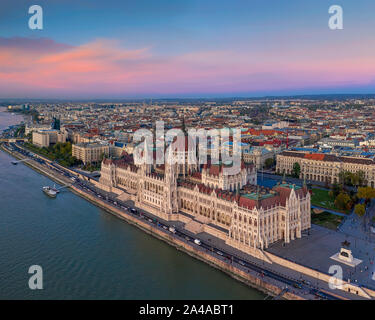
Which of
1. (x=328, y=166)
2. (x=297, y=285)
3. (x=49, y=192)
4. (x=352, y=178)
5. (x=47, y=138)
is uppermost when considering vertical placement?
(x=47, y=138)

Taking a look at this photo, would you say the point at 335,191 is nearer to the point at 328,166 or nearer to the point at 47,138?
the point at 328,166

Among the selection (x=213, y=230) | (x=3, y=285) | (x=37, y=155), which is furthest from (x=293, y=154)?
(x=37, y=155)

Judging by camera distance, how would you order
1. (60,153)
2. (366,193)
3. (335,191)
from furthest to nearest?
(60,153), (335,191), (366,193)

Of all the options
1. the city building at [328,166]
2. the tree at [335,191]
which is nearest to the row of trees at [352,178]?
the city building at [328,166]

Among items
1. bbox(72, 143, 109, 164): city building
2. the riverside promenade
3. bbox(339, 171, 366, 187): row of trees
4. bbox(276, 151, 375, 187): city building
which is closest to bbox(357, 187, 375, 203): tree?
bbox(339, 171, 366, 187): row of trees

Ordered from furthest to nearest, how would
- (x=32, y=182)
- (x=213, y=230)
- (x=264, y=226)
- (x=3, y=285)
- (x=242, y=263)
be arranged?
(x=32, y=182), (x=213, y=230), (x=264, y=226), (x=242, y=263), (x=3, y=285)

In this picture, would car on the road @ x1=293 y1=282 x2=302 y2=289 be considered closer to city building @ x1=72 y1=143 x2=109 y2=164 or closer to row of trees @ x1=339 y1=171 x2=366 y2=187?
row of trees @ x1=339 y1=171 x2=366 y2=187

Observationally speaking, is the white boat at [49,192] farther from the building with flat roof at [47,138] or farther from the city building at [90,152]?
the building with flat roof at [47,138]

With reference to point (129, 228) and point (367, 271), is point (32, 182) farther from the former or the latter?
point (367, 271)

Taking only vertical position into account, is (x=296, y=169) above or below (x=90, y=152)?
below

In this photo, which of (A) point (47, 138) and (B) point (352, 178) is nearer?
(B) point (352, 178)

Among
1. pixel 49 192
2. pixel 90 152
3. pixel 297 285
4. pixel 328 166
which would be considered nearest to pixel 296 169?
pixel 328 166
